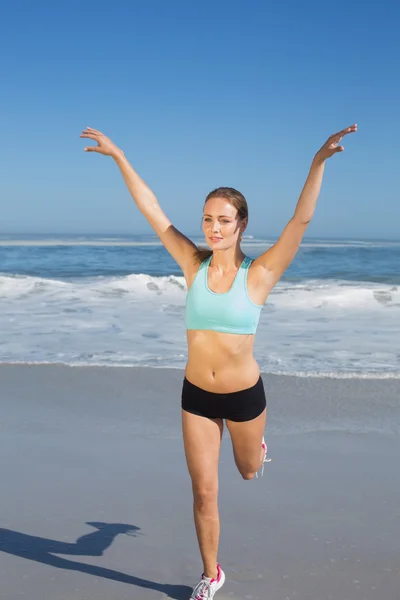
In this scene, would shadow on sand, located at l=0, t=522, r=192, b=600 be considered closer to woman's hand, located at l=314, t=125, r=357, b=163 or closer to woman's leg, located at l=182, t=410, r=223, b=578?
woman's leg, located at l=182, t=410, r=223, b=578

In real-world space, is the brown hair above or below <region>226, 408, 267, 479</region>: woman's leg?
above

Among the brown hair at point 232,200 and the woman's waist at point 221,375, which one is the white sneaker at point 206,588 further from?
the brown hair at point 232,200

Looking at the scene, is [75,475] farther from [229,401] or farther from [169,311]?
[169,311]

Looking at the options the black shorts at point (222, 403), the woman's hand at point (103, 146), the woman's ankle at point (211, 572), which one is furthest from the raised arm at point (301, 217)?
the woman's ankle at point (211, 572)

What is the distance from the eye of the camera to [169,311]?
15.1 metres

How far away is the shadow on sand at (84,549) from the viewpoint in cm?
348

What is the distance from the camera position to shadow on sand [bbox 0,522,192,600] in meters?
3.48

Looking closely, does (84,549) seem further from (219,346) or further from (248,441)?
(219,346)

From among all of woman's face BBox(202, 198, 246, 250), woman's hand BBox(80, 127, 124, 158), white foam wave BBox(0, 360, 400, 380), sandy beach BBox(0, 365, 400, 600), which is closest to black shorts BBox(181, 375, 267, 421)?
woman's face BBox(202, 198, 246, 250)

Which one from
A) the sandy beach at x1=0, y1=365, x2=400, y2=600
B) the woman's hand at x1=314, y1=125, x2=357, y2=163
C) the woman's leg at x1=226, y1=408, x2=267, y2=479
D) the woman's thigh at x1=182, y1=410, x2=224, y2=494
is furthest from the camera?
the sandy beach at x1=0, y1=365, x2=400, y2=600

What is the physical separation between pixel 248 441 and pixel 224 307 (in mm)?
718

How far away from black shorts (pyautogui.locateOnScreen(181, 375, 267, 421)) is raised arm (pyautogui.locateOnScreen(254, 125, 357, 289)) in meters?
0.56

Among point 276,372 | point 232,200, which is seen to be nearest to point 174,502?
point 232,200

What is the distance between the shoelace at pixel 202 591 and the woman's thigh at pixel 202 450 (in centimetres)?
45
